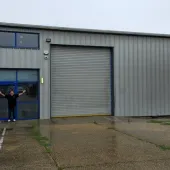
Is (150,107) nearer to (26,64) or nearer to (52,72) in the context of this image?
(52,72)

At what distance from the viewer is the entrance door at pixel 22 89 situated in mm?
16734

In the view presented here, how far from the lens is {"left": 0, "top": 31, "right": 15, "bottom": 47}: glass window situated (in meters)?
16.6

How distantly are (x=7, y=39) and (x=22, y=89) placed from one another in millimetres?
2916

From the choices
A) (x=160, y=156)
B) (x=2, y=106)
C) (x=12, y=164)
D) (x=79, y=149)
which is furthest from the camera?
(x=2, y=106)

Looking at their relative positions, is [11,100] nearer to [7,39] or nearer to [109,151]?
[7,39]

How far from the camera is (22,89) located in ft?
56.1

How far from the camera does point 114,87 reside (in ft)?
61.3

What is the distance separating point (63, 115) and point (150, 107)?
5755 mm

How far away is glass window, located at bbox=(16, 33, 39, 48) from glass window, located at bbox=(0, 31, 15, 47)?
281 millimetres

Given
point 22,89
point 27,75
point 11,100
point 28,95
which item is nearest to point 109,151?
point 11,100

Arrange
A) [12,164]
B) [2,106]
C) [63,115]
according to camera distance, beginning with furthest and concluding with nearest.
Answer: [63,115]
[2,106]
[12,164]

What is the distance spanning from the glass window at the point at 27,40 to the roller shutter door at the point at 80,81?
1114 mm

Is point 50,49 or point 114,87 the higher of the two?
point 50,49

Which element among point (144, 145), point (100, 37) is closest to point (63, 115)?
point (100, 37)
